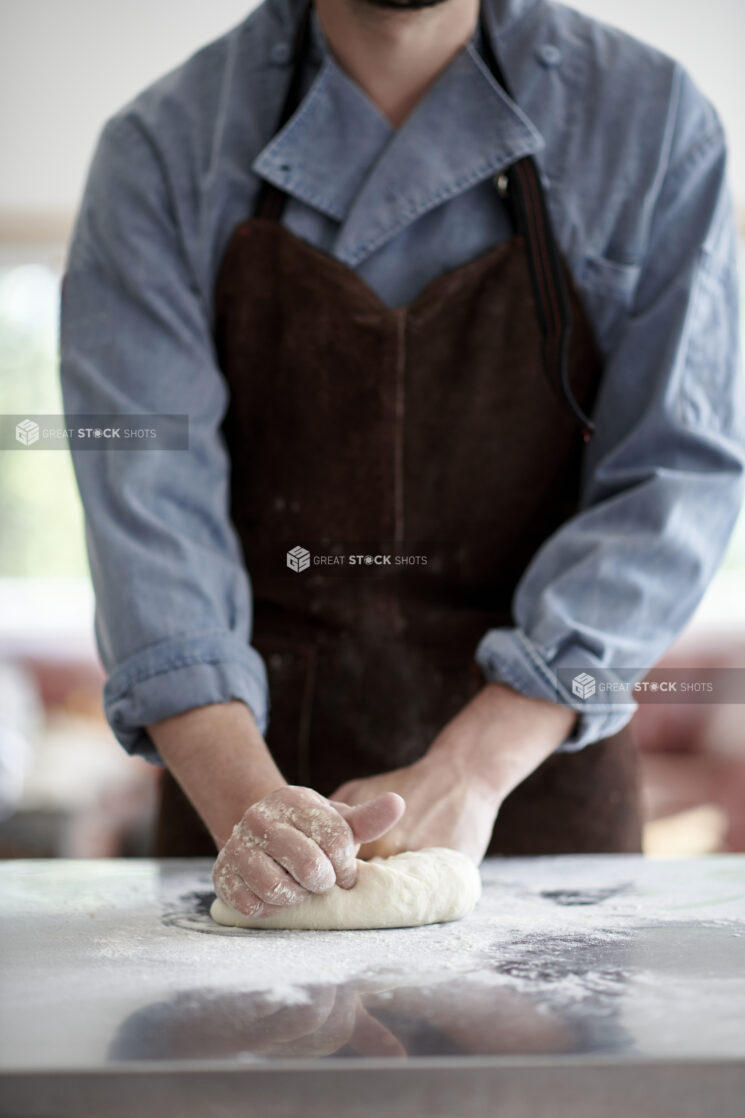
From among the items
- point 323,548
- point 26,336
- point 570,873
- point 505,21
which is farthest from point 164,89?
point 26,336

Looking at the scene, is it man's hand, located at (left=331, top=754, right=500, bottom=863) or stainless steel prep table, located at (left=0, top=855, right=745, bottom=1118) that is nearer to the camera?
stainless steel prep table, located at (left=0, top=855, right=745, bottom=1118)

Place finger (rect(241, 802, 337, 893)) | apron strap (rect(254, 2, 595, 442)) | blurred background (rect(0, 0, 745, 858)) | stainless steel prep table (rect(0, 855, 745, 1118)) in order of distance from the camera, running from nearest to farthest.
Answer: stainless steel prep table (rect(0, 855, 745, 1118))
finger (rect(241, 802, 337, 893))
apron strap (rect(254, 2, 595, 442))
blurred background (rect(0, 0, 745, 858))

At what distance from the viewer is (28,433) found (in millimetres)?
867

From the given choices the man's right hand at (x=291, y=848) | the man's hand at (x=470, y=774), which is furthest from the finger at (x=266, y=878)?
the man's hand at (x=470, y=774)

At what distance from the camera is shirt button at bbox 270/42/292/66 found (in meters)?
0.84

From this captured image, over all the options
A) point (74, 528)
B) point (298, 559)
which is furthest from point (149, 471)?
point (74, 528)

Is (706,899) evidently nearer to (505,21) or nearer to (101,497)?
(101,497)

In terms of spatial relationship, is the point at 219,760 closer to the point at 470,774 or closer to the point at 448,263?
the point at 470,774

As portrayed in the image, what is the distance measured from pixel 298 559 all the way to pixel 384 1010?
0.45 m

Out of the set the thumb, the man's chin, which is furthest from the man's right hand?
the man's chin

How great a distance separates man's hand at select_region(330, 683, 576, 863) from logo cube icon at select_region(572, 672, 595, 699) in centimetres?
2

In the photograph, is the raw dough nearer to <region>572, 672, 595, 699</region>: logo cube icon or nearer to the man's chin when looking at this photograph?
<region>572, 672, 595, 699</region>: logo cube icon

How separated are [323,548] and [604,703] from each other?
254 millimetres

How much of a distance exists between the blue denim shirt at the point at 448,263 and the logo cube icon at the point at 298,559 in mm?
55
